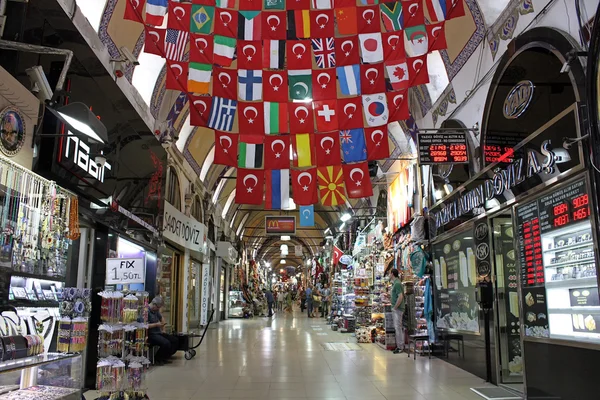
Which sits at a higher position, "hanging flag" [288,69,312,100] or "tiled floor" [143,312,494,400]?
"hanging flag" [288,69,312,100]

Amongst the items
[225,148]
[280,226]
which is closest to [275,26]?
[225,148]

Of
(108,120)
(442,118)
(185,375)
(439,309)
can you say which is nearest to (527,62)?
(442,118)

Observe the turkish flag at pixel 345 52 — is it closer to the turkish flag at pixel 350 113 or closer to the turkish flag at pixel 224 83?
the turkish flag at pixel 350 113

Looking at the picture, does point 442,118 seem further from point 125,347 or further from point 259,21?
point 125,347

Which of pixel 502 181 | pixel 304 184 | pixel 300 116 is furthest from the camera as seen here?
pixel 304 184

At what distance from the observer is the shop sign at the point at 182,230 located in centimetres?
956

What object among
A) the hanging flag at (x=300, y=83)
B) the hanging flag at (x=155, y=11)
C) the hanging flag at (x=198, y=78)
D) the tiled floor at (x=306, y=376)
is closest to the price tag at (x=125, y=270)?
the tiled floor at (x=306, y=376)

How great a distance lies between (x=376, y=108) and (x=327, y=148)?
1053 millimetres

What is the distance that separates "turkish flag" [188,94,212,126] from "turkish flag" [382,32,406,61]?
2692mm

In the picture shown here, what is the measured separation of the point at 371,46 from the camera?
Answer: 656 centimetres

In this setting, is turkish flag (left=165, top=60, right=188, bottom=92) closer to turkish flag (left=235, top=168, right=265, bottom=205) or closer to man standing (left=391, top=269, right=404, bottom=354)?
turkish flag (left=235, top=168, right=265, bottom=205)

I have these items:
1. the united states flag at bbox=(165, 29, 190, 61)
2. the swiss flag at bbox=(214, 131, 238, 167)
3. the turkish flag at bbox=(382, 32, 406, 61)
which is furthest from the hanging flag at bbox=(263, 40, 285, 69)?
the turkish flag at bbox=(382, 32, 406, 61)

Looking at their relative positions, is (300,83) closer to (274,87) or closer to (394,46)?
(274,87)

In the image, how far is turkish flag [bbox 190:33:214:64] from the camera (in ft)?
21.4
